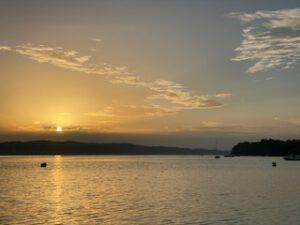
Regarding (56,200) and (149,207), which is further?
(56,200)

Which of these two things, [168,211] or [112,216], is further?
[168,211]

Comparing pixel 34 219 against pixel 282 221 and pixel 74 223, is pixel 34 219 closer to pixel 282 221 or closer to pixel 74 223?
pixel 74 223

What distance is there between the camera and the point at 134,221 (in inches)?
1654

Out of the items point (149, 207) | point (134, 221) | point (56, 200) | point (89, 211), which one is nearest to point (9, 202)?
point (56, 200)

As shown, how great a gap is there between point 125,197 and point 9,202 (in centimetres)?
1461

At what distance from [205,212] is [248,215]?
14.1 ft

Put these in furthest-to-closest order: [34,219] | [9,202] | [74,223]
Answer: [9,202] < [34,219] < [74,223]

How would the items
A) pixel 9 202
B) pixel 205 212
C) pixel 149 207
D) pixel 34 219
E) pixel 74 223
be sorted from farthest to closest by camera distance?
pixel 9 202 < pixel 149 207 < pixel 205 212 < pixel 34 219 < pixel 74 223

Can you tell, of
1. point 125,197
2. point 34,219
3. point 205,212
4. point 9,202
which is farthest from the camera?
point 125,197

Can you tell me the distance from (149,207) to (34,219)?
13.0 m

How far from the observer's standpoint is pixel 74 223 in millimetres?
40875

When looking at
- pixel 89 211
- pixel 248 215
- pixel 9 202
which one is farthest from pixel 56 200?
pixel 248 215

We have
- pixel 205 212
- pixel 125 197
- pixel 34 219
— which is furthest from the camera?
pixel 125 197

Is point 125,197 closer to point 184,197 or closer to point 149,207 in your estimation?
point 184,197
